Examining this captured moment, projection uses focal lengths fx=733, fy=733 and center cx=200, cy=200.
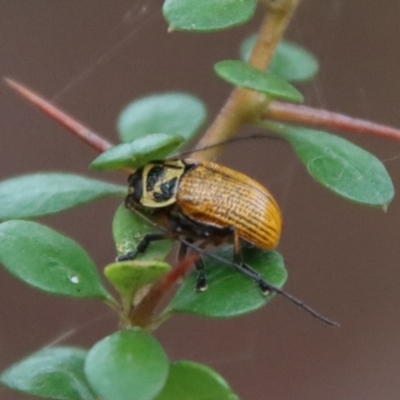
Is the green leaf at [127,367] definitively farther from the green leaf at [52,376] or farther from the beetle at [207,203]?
the beetle at [207,203]

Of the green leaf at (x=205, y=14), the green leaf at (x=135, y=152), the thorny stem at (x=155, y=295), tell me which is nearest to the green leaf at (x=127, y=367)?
the thorny stem at (x=155, y=295)

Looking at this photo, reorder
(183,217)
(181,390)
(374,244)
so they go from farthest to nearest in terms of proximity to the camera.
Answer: (374,244)
(183,217)
(181,390)

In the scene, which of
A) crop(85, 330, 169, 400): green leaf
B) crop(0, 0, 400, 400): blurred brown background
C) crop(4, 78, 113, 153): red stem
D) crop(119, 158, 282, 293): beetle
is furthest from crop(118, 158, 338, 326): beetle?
crop(0, 0, 400, 400): blurred brown background

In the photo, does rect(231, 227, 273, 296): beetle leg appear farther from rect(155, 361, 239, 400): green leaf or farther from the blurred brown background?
the blurred brown background

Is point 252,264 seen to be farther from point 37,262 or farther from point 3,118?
point 3,118

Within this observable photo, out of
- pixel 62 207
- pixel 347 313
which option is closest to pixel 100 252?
pixel 347 313
